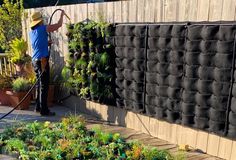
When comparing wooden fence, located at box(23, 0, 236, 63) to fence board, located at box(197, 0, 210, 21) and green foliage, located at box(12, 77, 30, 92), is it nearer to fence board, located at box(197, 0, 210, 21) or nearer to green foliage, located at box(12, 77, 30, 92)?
fence board, located at box(197, 0, 210, 21)

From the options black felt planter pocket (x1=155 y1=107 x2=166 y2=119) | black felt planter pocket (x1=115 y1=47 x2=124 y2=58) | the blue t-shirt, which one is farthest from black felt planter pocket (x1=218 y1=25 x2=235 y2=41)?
the blue t-shirt

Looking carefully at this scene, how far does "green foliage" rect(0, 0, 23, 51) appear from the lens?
23.8ft

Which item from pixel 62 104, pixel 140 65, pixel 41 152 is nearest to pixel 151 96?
pixel 140 65

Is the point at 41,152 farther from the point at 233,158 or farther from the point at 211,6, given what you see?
the point at 211,6

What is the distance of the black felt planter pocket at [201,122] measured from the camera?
368cm

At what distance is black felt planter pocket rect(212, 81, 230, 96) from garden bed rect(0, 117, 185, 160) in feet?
2.84

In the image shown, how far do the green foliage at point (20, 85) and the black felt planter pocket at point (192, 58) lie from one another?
3428mm

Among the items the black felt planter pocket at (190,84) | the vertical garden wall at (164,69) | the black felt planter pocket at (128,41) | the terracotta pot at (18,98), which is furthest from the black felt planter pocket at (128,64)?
the terracotta pot at (18,98)

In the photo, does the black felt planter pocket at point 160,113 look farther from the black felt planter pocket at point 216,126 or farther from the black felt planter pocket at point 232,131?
the black felt planter pocket at point 232,131

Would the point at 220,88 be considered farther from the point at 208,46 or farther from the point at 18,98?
the point at 18,98

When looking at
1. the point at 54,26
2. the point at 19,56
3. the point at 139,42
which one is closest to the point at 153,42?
the point at 139,42

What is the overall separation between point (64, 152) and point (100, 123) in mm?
1522

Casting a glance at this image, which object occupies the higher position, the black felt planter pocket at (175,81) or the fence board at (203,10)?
the fence board at (203,10)

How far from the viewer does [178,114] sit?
4004 mm
